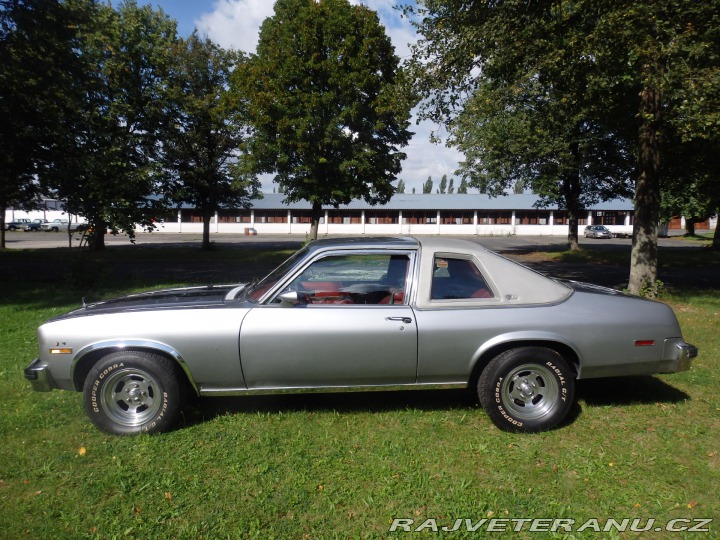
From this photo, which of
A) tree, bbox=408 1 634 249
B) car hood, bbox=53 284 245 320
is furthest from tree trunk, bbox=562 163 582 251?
car hood, bbox=53 284 245 320

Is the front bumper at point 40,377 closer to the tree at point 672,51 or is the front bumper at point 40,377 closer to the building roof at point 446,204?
the tree at point 672,51

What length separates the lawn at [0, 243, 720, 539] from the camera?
2953 mm

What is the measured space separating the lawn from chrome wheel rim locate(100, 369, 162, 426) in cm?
20

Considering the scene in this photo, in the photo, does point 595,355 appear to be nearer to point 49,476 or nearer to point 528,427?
point 528,427

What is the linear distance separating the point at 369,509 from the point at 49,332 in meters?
2.79

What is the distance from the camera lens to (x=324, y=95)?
20359mm

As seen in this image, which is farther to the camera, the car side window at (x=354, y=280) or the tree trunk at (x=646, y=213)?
the tree trunk at (x=646, y=213)

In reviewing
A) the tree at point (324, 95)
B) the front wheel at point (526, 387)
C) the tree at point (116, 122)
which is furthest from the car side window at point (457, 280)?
the tree at point (324, 95)

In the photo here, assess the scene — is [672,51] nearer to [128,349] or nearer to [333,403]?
[333,403]

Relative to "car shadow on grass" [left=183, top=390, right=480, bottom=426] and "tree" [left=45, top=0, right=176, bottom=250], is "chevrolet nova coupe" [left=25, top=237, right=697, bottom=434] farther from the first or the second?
"tree" [left=45, top=0, right=176, bottom=250]

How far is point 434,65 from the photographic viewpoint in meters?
9.62

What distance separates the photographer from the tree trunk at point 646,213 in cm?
1011

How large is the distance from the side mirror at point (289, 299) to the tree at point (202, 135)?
22118 millimetres

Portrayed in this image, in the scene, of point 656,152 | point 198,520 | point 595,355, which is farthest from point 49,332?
point 656,152
